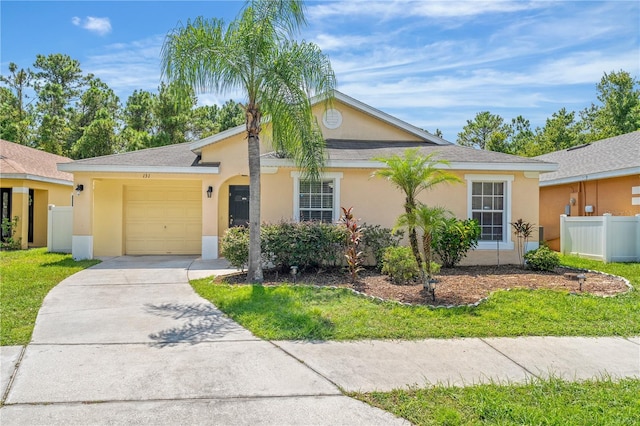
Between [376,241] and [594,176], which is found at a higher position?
[594,176]

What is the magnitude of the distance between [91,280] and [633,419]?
397 inches

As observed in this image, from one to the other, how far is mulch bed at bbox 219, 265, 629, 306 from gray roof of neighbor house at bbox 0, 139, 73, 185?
12.0 metres

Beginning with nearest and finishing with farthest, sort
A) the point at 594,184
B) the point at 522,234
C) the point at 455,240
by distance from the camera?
the point at 455,240
the point at 522,234
the point at 594,184

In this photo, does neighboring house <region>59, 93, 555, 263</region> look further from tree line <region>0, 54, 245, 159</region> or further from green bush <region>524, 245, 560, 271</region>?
tree line <region>0, 54, 245, 159</region>

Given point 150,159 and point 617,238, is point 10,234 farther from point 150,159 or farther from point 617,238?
point 617,238

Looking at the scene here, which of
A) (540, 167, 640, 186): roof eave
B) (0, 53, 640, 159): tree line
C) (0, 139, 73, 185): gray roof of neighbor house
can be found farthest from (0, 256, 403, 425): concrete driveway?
(0, 53, 640, 159): tree line

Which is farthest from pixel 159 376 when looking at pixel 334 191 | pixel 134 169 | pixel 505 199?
pixel 505 199

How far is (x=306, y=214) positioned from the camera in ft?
37.8

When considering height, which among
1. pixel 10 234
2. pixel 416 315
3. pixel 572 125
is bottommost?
pixel 416 315

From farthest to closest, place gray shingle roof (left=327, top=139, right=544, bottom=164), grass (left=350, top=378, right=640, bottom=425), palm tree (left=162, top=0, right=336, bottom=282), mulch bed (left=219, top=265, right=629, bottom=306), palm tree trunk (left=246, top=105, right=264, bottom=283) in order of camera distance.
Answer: gray shingle roof (left=327, top=139, right=544, bottom=164), palm tree trunk (left=246, top=105, right=264, bottom=283), palm tree (left=162, top=0, right=336, bottom=282), mulch bed (left=219, top=265, right=629, bottom=306), grass (left=350, top=378, right=640, bottom=425)

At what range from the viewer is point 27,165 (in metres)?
17.8

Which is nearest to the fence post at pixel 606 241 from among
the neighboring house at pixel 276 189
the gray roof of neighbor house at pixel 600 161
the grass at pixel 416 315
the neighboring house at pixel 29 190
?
the gray roof of neighbor house at pixel 600 161

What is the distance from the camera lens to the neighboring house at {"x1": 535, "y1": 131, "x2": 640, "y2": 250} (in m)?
14.3

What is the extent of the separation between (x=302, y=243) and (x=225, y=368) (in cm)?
522
